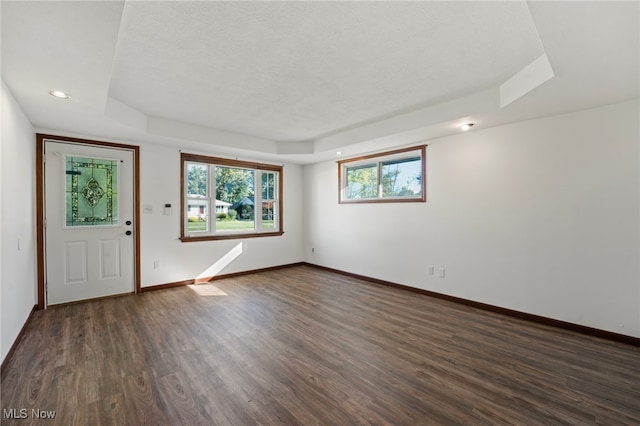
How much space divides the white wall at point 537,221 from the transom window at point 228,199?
260cm

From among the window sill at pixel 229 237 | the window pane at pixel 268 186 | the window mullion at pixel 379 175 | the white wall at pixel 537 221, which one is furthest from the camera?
the window pane at pixel 268 186

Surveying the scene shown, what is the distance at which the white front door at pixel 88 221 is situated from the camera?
366 cm

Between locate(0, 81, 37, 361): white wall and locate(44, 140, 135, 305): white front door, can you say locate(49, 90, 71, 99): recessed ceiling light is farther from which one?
locate(44, 140, 135, 305): white front door

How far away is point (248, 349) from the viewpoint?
2578 mm

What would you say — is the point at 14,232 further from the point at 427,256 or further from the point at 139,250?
the point at 427,256

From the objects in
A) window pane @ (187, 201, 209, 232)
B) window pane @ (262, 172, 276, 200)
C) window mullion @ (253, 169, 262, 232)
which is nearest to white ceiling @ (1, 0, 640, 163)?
window pane @ (187, 201, 209, 232)

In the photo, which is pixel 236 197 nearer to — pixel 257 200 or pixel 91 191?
pixel 257 200

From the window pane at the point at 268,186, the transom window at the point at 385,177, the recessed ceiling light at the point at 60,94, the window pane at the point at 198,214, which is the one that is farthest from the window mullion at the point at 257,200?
the recessed ceiling light at the point at 60,94

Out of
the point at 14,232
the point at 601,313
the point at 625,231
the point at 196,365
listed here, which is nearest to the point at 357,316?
the point at 196,365

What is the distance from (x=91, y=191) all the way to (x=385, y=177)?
4558 mm

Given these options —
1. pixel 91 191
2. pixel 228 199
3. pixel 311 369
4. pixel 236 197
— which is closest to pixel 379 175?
A: pixel 236 197

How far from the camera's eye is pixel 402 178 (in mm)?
4641

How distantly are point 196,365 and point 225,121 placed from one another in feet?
10.2

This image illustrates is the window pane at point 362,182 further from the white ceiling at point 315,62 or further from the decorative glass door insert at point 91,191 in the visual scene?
the decorative glass door insert at point 91,191
